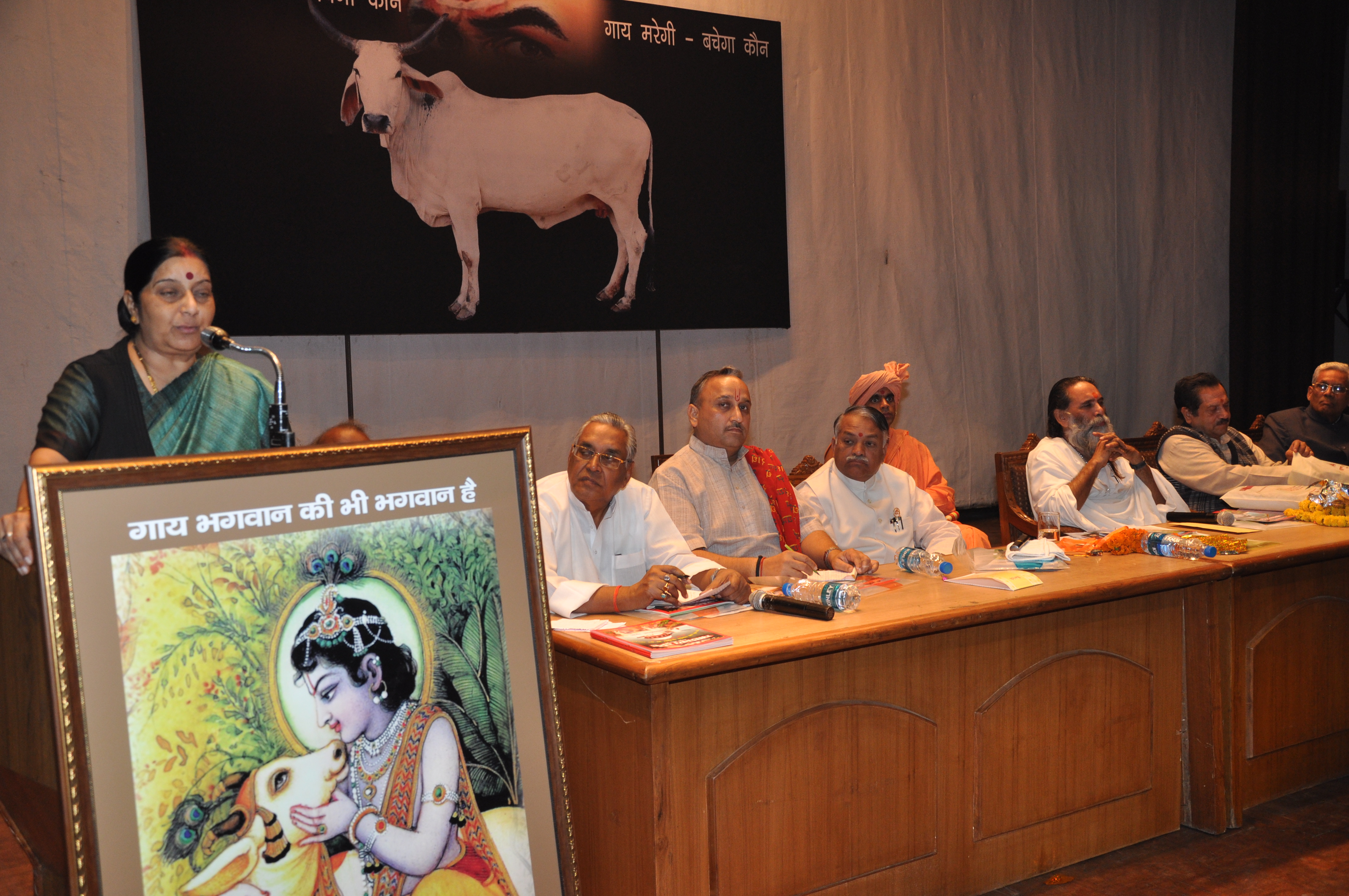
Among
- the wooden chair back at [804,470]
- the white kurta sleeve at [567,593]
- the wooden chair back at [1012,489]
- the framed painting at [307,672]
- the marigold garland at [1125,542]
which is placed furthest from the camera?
the wooden chair back at [1012,489]

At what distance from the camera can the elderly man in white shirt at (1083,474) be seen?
13.0 ft

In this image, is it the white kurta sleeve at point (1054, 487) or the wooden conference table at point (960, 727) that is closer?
the wooden conference table at point (960, 727)

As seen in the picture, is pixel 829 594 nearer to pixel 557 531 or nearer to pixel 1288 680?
pixel 557 531

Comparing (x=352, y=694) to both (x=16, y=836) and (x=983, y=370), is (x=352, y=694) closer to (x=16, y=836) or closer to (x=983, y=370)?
(x=16, y=836)

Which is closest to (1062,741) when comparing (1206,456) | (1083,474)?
(1083,474)

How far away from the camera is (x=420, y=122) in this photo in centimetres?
410

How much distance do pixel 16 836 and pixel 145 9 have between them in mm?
2936

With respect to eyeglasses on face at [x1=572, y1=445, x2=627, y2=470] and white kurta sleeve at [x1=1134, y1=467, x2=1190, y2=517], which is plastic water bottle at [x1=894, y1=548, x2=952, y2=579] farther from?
white kurta sleeve at [x1=1134, y1=467, x2=1190, y2=517]

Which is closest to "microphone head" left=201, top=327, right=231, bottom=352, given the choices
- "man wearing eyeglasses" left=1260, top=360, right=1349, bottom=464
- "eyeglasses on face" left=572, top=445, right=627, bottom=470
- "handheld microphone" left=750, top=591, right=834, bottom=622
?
"eyeglasses on face" left=572, top=445, right=627, bottom=470

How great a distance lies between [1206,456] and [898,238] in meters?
1.84

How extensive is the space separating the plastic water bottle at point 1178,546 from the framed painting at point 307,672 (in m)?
2.06

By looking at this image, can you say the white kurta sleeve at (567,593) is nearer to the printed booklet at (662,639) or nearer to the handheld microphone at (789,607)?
the printed booklet at (662,639)

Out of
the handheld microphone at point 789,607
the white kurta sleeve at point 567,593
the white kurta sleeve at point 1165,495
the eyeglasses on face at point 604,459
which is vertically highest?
the eyeglasses on face at point 604,459

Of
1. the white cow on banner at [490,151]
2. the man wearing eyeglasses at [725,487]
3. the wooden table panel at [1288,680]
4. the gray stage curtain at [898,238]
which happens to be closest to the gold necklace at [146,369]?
the man wearing eyeglasses at [725,487]
